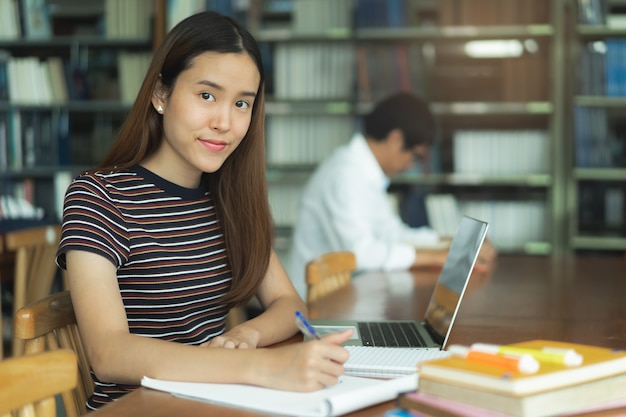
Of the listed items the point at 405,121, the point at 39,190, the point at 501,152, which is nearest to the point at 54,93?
the point at 39,190

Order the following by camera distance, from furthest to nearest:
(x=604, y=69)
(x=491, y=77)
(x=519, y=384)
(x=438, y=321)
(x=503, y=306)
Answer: (x=491, y=77)
(x=604, y=69)
(x=503, y=306)
(x=438, y=321)
(x=519, y=384)

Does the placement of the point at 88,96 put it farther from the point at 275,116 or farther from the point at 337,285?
the point at 337,285

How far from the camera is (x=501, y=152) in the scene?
4211mm

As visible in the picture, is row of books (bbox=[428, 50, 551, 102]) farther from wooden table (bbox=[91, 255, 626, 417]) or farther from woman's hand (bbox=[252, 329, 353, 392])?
woman's hand (bbox=[252, 329, 353, 392])

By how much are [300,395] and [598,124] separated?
3.37 m

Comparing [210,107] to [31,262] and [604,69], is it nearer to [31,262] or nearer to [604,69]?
[31,262]

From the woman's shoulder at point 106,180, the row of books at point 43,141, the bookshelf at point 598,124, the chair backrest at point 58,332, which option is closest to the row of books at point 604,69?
the bookshelf at point 598,124

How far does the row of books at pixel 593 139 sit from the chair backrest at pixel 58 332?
312 cm

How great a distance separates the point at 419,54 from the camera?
4.20 meters

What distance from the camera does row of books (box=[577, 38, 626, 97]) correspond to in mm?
4031

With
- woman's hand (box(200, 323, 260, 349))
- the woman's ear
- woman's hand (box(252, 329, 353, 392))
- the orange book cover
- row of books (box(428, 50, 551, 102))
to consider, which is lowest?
woman's hand (box(200, 323, 260, 349))

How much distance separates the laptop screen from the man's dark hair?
1523mm

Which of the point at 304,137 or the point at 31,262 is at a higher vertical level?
the point at 304,137

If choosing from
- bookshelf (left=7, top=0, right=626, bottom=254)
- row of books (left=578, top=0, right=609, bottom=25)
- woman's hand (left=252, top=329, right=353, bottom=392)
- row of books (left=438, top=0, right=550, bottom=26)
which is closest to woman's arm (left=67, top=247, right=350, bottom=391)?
woman's hand (left=252, top=329, right=353, bottom=392)
